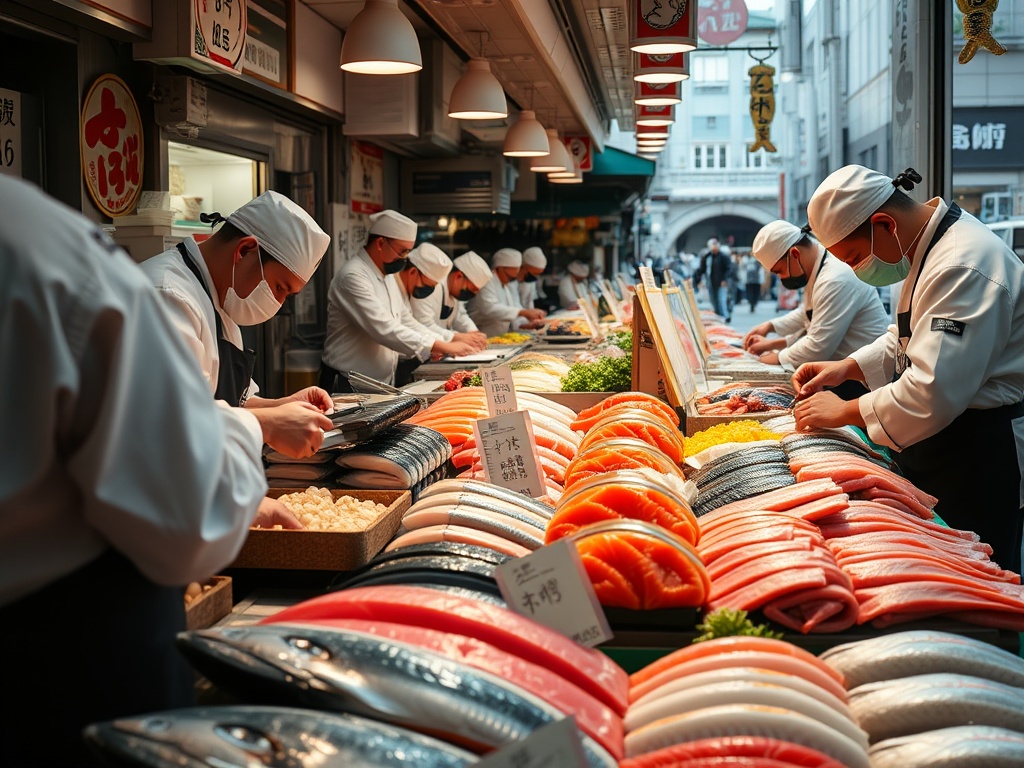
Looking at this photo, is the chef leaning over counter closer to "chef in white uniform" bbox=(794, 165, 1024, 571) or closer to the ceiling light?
"chef in white uniform" bbox=(794, 165, 1024, 571)

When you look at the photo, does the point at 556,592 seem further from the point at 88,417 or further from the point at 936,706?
the point at 88,417

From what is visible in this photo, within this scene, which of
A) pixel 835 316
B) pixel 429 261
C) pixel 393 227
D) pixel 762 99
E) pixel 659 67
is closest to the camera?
pixel 835 316

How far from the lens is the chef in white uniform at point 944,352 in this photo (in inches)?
146

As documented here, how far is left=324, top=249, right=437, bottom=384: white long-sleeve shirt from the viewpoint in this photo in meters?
7.66

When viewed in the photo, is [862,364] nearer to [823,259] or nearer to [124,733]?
[823,259]

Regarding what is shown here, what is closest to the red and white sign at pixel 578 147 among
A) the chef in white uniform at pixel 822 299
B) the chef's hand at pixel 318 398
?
the chef in white uniform at pixel 822 299

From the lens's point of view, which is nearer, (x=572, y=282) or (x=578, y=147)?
(x=578, y=147)

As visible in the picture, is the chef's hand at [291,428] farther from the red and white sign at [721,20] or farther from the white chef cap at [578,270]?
the white chef cap at [578,270]

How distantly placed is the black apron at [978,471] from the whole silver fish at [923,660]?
211cm

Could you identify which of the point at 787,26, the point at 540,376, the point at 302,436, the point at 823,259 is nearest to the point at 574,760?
the point at 302,436

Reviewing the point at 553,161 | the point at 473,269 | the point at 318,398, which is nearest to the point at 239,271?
the point at 318,398

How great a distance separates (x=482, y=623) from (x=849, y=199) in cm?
286

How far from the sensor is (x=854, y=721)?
1.78m

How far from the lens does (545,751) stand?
4.24 feet
